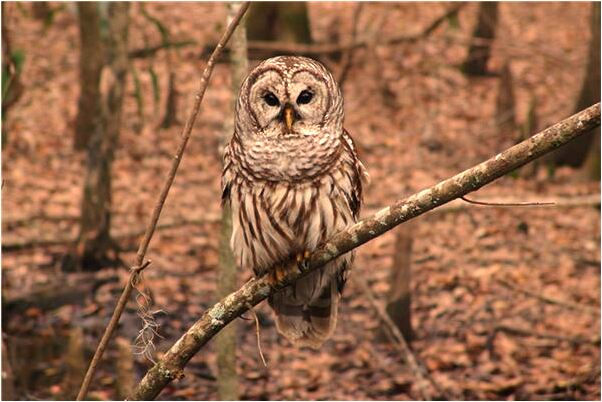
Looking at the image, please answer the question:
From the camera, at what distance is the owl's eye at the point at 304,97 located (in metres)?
3.70

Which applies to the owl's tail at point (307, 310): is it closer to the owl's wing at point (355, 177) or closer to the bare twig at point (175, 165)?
the owl's wing at point (355, 177)

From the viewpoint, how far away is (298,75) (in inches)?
144

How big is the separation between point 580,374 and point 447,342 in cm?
122

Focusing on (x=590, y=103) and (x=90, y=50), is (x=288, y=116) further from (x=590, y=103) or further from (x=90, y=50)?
(x=90, y=50)

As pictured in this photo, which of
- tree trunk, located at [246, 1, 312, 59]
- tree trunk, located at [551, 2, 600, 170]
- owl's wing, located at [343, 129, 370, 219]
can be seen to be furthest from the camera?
tree trunk, located at [246, 1, 312, 59]

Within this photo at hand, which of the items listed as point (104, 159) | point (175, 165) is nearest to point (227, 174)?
point (175, 165)

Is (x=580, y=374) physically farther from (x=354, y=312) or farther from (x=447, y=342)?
(x=354, y=312)

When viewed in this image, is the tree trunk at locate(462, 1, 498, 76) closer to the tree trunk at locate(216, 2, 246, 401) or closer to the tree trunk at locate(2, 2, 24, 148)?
the tree trunk at locate(2, 2, 24, 148)

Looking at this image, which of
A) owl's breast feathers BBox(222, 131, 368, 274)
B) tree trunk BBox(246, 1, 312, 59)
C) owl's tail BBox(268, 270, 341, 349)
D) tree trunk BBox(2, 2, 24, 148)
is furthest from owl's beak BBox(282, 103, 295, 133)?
tree trunk BBox(246, 1, 312, 59)

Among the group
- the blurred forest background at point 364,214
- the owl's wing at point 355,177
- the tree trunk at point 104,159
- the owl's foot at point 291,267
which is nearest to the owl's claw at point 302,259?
the owl's foot at point 291,267

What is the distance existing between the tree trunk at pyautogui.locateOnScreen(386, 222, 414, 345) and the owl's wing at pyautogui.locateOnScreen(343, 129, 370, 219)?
3168 millimetres

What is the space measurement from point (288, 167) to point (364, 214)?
3748mm

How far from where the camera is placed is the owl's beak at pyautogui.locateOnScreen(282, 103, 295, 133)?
3711 mm

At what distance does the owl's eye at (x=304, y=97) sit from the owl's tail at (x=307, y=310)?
1.06 meters
